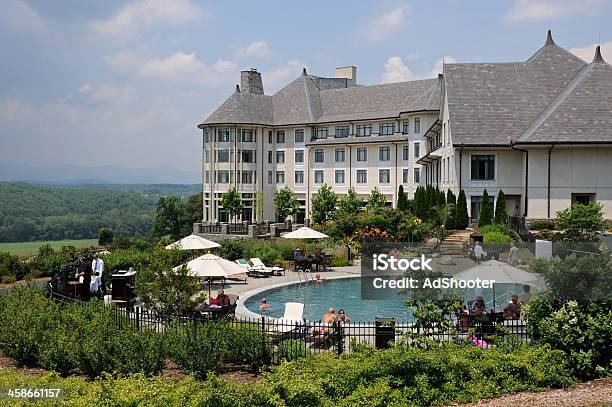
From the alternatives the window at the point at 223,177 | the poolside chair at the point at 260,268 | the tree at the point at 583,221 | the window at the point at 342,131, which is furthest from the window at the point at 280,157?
the poolside chair at the point at 260,268

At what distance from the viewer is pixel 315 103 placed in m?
73.4

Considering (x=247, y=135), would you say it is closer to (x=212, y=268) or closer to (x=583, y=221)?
(x=583, y=221)

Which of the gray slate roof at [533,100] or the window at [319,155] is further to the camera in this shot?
the window at [319,155]

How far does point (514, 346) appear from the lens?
544 inches

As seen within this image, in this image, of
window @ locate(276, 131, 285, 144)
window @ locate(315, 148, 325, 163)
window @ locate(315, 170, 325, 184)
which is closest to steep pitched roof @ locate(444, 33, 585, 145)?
window @ locate(315, 148, 325, 163)

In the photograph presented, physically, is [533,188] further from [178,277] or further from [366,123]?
[366,123]

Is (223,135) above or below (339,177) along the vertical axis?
above

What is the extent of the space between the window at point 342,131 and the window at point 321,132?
4.83 ft

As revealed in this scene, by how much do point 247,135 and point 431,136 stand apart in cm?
2229

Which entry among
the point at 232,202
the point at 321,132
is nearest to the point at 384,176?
the point at 321,132

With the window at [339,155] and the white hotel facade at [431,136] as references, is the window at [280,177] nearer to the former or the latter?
the white hotel facade at [431,136]

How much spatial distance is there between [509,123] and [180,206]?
75.9 meters

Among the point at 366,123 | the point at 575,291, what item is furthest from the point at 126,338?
the point at 366,123

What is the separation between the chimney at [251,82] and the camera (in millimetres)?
79438
